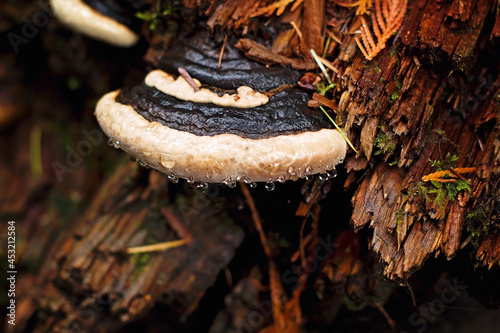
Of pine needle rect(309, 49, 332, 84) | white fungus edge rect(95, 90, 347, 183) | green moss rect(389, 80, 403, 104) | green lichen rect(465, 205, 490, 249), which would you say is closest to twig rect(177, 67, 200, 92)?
white fungus edge rect(95, 90, 347, 183)

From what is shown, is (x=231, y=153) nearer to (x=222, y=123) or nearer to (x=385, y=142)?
(x=222, y=123)

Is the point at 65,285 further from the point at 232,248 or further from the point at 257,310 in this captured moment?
the point at 257,310

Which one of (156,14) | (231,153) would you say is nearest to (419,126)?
(231,153)

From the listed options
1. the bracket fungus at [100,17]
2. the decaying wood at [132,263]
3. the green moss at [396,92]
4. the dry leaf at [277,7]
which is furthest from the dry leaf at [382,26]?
the bracket fungus at [100,17]

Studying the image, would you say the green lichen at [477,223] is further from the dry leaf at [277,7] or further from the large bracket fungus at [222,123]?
the dry leaf at [277,7]

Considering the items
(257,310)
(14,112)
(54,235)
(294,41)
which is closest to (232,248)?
(257,310)
